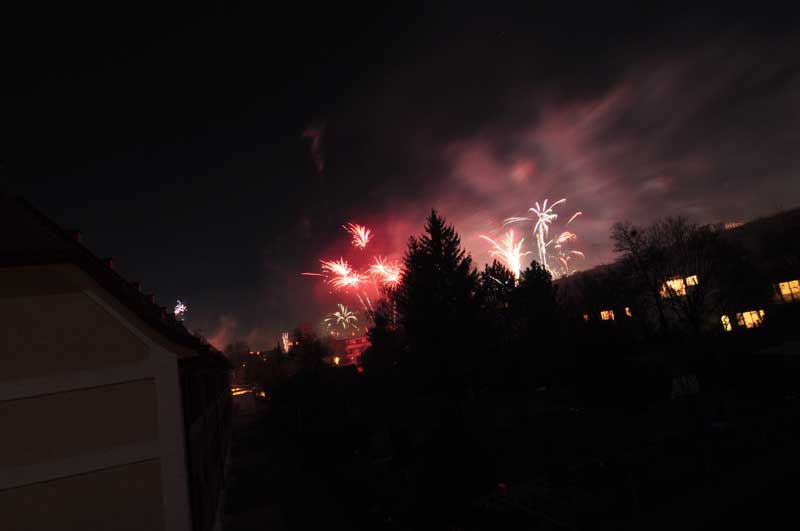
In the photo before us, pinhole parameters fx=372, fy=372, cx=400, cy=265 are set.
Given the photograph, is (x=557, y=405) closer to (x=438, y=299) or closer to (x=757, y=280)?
(x=438, y=299)

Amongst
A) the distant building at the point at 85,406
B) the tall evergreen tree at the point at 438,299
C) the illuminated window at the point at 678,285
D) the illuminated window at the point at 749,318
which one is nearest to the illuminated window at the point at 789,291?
the illuminated window at the point at 749,318

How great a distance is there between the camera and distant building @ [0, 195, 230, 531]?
16.8ft

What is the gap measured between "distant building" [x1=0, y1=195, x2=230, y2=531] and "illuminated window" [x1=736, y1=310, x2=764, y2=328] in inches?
1885

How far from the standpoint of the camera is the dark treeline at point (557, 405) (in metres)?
9.34

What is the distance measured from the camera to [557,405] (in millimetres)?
24031

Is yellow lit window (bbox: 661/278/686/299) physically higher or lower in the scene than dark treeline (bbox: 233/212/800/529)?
higher

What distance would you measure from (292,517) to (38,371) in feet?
35.0

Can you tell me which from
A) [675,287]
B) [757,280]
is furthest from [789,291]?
[675,287]

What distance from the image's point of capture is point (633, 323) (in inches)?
1511

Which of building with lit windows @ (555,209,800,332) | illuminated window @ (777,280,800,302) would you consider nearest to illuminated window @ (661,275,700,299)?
building with lit windows @ (555,209,800,332)

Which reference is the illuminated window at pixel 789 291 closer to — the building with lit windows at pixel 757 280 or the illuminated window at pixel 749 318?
the building with lit windows at pixel 757 280

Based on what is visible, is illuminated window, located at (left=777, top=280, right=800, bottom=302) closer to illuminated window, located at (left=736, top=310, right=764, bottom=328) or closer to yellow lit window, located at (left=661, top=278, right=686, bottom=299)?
illuminated window, located at (left=736, top=310, right=764, bottom=328)

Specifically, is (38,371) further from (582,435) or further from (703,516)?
(582,435)

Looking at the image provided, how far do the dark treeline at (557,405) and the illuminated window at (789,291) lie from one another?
1.43 metres
